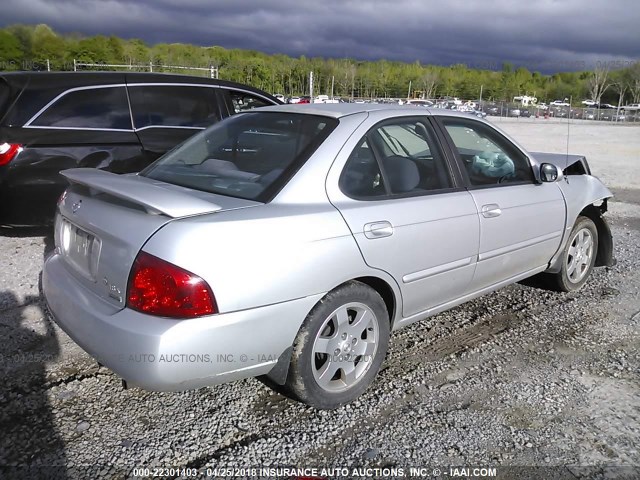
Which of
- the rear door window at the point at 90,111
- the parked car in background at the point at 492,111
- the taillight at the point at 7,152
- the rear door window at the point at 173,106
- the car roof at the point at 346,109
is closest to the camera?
the car roof at the point at 346,109

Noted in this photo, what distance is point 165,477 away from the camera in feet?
7.93

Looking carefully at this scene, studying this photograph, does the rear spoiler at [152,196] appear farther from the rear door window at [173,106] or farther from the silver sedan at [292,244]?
the rear door window at [173,106]

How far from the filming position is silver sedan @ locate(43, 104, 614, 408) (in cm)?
235

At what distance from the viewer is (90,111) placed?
5.46 metres

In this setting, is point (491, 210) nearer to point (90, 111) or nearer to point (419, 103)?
point (90, 111)

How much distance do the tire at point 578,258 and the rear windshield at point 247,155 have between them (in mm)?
2736

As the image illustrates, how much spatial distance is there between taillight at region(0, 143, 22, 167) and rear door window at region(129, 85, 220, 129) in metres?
1.22

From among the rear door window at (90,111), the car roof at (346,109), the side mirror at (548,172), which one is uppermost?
the car roof at (346,109)

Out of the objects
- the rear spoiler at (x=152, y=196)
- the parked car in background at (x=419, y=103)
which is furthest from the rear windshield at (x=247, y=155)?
the parked car in background at (x=419, y=103)

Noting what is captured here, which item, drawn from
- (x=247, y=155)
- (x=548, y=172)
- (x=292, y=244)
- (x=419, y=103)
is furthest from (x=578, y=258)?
(x=419, y=103)

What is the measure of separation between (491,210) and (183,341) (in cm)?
230

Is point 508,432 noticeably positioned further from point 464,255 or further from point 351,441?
point 464,255

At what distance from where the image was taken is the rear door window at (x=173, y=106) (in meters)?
5.80

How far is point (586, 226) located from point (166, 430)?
3.96m
